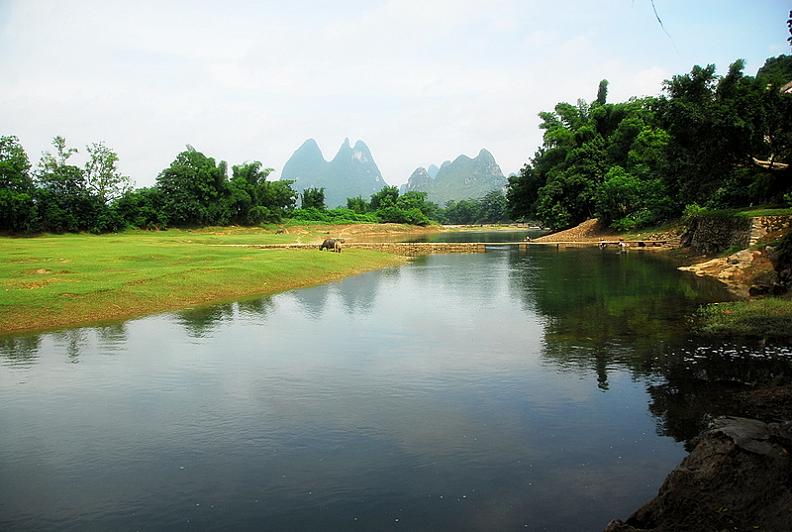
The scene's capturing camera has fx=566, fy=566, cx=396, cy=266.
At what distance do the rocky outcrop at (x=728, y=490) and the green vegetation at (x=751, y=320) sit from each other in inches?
438

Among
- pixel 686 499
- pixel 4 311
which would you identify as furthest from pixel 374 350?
pixel 4 311

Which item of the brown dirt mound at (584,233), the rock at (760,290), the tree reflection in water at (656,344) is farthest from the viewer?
the brown dirt mound at (584,233)

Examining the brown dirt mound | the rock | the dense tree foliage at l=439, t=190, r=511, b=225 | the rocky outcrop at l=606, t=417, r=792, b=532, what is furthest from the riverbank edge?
the dense tree foliage at l=439, t=190, r=511, b=225

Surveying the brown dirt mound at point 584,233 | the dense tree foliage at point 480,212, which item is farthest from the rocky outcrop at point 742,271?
the dense tree foliage at point 480,212

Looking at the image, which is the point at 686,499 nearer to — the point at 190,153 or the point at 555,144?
the point at 555,144

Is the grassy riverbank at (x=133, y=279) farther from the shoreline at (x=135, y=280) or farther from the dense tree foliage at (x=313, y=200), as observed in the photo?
the dense tree foliage at (x=313, y=200)

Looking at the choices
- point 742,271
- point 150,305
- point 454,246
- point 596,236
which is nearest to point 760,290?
point 742,271

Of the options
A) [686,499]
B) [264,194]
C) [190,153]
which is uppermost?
[190,153]

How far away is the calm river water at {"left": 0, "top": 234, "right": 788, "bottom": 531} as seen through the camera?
7844 mm

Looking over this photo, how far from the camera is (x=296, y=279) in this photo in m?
31.4

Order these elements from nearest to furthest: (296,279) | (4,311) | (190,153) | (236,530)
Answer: (236,530), (4,311), (296,279), (190,153)

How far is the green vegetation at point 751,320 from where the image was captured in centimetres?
1582

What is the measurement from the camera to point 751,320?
16.7 m

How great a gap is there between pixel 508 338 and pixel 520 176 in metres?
76.2
